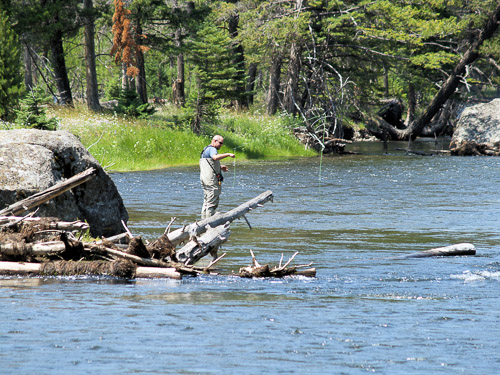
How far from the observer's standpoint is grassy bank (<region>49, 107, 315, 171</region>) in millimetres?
27344

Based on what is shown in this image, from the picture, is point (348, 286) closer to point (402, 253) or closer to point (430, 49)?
point (402, 253)

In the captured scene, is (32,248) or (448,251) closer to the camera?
(32,248)

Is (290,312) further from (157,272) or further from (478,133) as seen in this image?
(478,133)

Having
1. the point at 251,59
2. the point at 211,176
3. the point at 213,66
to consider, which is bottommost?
the point at 211,176

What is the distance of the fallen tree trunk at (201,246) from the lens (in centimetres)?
945

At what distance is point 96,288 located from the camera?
28.9 feet

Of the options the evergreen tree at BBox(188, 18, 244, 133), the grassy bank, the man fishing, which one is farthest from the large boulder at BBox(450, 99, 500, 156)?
the man fishing

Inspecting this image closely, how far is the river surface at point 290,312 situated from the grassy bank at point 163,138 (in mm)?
12592

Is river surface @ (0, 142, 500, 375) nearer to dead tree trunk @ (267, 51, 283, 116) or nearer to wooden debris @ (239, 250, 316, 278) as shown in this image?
wooden debris @ (239, 250, 316, 278)

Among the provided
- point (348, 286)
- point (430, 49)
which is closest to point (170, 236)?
point (348, 286)

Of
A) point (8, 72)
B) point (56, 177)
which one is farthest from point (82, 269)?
point (8, 72)

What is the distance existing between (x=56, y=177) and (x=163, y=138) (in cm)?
1818

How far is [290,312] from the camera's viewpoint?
7863mm

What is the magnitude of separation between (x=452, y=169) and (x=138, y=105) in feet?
43.5
